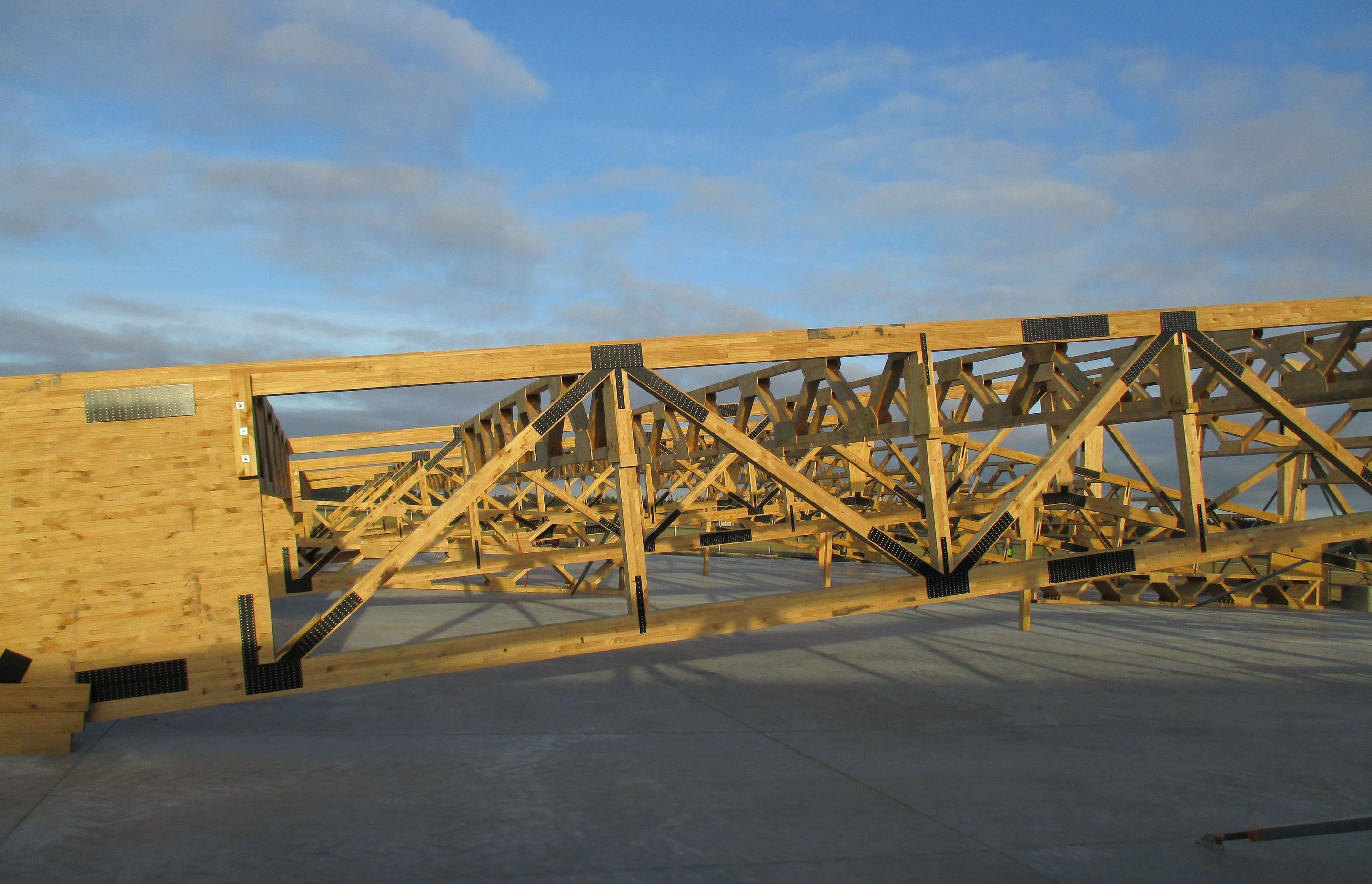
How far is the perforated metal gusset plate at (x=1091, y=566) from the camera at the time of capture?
25.4 feet

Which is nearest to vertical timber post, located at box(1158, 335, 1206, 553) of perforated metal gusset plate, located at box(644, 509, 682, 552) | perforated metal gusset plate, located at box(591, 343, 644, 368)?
perforated metal gusset plate, located at box(591, 343, 644, 368)

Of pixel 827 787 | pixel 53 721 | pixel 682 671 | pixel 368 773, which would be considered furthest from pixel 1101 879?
pixel 53 721

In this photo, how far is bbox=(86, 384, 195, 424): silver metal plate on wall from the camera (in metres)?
6.12

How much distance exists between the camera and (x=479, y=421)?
45.1ft

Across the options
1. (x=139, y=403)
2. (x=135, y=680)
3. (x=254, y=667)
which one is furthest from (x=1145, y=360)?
(x=135, y=680)

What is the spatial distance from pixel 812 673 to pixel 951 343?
379cm

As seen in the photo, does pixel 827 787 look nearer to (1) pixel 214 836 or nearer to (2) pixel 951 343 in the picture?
(1) pixel 214 836

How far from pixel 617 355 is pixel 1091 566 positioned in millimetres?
4543

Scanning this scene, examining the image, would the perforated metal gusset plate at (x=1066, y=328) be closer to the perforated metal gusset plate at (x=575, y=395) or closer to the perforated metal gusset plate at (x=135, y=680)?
the perforated metal gusset plate at (x=575, y=395)

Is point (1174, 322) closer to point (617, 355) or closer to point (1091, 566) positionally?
point (1091, 566)

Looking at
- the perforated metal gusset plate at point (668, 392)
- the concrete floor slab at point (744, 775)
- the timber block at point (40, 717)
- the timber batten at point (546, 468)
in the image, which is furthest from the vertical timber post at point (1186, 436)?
the timber block at point (40, 717)

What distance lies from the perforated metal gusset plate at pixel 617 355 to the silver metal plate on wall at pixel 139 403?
2.94 meters

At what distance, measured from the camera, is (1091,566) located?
25.4 ft

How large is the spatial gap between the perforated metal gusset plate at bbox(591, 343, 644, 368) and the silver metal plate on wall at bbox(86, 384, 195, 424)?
9.66ft
